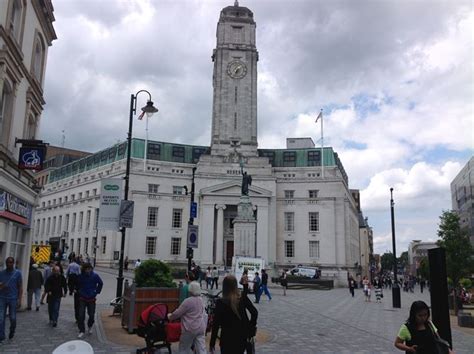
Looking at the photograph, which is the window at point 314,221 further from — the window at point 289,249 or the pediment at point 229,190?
the pediment at point 229,190

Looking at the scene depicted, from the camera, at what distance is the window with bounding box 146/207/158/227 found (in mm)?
67438

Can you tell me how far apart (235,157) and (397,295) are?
149 ft

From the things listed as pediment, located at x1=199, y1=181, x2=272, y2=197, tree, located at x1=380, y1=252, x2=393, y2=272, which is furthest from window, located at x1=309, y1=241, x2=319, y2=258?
tree, located at x1=380, y1=252, x2=393, y2=272

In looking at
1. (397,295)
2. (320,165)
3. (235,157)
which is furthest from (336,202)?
(397,295)

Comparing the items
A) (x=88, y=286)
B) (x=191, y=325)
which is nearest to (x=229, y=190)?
(x=88, y=286)

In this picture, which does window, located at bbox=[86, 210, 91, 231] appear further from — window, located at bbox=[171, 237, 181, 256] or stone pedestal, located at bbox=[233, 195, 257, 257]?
stone pedestal, located at bbox=[233, 195, 257, 257]

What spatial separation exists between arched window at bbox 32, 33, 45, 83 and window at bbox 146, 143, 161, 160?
53.3m

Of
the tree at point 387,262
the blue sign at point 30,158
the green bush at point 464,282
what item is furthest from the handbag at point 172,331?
the tree at point 387,262

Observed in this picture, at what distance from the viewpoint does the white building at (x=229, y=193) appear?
67125 millimetres

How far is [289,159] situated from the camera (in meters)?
76.9

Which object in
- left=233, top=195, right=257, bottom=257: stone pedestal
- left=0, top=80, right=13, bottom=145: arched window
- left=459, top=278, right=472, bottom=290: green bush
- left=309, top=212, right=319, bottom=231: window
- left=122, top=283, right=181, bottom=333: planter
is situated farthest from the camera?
left=309, top=212, right=319, bottom=231: window

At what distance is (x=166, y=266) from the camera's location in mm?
13977

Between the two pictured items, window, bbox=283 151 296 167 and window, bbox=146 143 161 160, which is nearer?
window, bbox=146 143 161 160

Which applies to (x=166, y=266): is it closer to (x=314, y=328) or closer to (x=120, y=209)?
(x=120, y=209)
